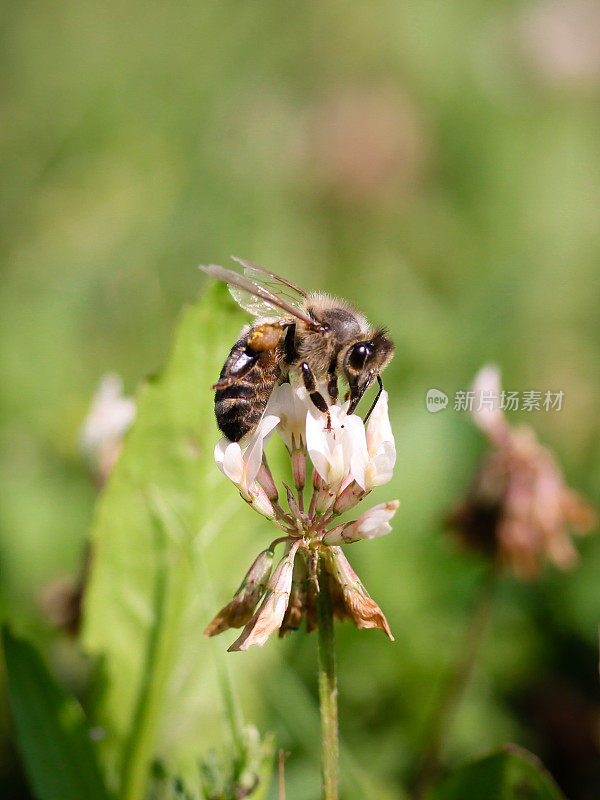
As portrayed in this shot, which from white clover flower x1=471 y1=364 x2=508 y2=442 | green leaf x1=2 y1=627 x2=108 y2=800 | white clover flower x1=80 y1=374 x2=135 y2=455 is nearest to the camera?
green leaf x1=2 y1=627 x2=108 y2=800

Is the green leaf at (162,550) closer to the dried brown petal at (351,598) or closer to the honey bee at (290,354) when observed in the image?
the honey bee at (290,354)

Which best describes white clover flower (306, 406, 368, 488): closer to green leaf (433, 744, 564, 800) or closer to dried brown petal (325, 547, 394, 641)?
dried brown petal (325, 547, 394, 641)

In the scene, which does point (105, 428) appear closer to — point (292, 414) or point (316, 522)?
point (292, 414)

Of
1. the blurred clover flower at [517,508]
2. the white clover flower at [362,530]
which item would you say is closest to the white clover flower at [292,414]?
the white clover flower at [362,530]

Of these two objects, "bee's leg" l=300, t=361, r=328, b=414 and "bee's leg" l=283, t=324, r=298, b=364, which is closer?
→ "bee's leg" l=300, t=361, r=328, b=414

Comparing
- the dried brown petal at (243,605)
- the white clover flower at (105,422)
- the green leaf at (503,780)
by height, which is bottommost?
the green leaf at (503,780)

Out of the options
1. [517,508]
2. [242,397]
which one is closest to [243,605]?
[242,397]

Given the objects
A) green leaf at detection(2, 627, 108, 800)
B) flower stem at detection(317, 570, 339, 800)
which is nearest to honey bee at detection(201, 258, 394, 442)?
flower stem at detection(317, 570, 339, 800)
